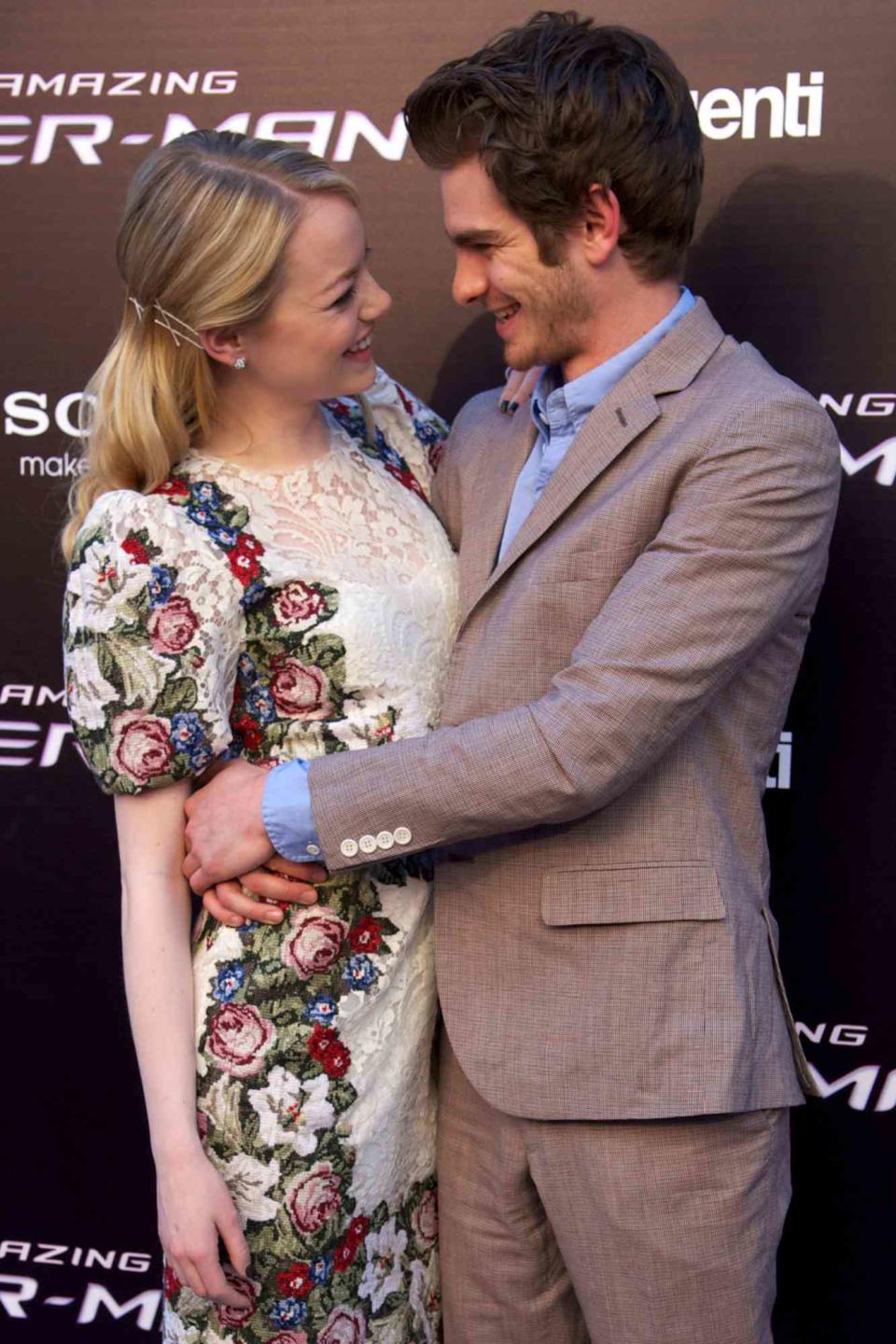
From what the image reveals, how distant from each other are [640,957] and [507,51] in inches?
45.7

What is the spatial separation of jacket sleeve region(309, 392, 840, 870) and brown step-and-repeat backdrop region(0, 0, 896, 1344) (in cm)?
72

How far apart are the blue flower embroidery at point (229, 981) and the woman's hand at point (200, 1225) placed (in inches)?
7.2

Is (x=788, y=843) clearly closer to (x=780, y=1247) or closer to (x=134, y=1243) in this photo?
(x=780, y=1247)

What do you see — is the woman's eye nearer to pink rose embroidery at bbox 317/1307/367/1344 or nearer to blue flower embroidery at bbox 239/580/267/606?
blue flower embroidery at bbox 239/580/267/606

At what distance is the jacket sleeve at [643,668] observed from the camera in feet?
5.39

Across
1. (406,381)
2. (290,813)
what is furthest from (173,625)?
(406,381)

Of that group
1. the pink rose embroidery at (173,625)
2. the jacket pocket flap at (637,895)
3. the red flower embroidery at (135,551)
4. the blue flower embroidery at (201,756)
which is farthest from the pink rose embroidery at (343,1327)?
the red flower embroidery at (135,551)

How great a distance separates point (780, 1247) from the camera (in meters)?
2.55

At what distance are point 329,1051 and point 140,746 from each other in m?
0.45

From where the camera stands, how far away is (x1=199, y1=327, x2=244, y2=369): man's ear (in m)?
1.83

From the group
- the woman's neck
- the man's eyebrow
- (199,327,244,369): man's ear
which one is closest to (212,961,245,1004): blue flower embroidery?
the woman's neck

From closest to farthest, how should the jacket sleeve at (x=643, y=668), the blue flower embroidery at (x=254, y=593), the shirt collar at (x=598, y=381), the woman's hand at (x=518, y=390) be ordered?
the jacket sleeve at (x=643, y=668)
the blue flower embroidery at (x=254, y=593)
the shirt collar at (x=598, y=381)
the woman's hand at (x=518, y=390)

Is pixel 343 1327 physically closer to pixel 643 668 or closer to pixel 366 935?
pixel 366 935

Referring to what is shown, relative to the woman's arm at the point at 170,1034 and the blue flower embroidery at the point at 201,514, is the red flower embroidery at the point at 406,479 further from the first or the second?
the woman's arm at the point at 170,1034
